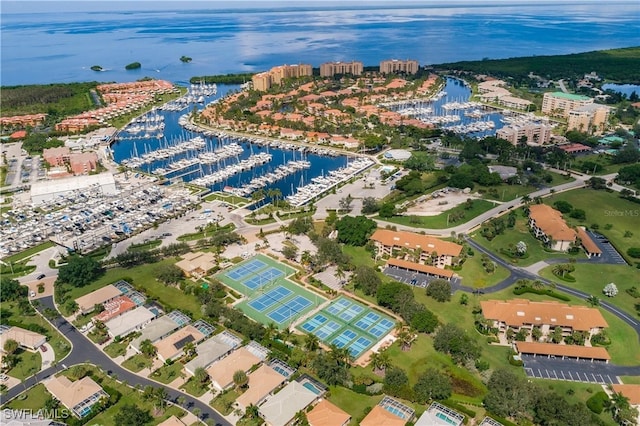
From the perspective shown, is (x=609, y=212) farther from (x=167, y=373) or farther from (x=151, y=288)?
(x=151, y=288)

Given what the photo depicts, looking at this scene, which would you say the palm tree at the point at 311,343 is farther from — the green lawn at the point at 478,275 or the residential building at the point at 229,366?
the green lawn at the point at 478,275

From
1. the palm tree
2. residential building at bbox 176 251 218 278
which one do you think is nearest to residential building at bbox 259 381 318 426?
the palm tree

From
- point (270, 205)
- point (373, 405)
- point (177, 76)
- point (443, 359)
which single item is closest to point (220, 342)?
point (373, 405)

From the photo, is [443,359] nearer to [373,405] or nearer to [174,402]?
[373,405]

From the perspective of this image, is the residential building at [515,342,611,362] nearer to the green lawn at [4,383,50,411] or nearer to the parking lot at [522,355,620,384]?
the parking lot at [522,355,620,384]

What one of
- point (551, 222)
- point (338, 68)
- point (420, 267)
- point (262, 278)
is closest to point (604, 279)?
point (551, 222)
